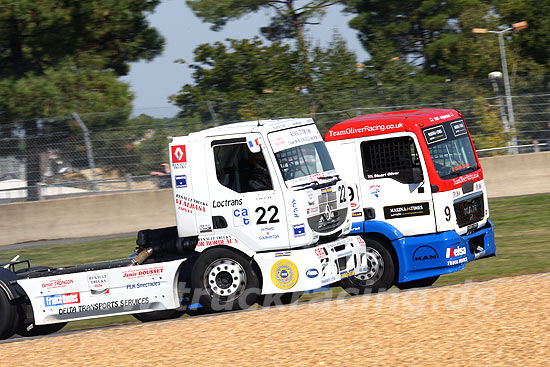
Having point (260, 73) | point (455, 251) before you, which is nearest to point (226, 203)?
point (455, 251)

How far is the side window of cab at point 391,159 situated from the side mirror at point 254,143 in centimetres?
195

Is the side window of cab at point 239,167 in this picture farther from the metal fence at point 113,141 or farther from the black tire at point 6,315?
the metal fence at point 113,141

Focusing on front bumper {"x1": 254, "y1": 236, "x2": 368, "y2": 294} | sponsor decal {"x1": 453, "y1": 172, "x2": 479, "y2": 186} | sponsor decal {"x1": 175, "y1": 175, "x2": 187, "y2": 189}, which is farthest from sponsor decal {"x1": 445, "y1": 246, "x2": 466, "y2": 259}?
sponsor decal {"x1": 175, "y1": 175, "x2": 187, "y2": 189}

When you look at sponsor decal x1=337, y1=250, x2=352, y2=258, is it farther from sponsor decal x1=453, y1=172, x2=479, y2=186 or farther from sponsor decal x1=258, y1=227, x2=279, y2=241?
sponsor decal x1=453, y1=172, x2=479, y2=186

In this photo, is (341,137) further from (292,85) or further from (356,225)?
(292,85)

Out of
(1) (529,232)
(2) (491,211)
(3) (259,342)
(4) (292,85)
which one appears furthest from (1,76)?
(3) (259,342)

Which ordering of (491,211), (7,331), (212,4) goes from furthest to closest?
(212,4) < (491,211) < (7,331)

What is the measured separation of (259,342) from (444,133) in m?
4.91

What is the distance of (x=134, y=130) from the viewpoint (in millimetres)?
19938

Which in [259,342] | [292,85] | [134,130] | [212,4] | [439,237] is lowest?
[259,342]

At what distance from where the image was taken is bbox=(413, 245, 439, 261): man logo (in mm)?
11461

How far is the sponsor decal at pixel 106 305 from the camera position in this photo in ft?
34.9

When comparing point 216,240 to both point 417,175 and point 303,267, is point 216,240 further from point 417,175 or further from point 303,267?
point 417,175

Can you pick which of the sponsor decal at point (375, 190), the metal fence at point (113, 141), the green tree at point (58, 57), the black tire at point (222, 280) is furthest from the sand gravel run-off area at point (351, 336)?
the green tree at point (58, 57)
